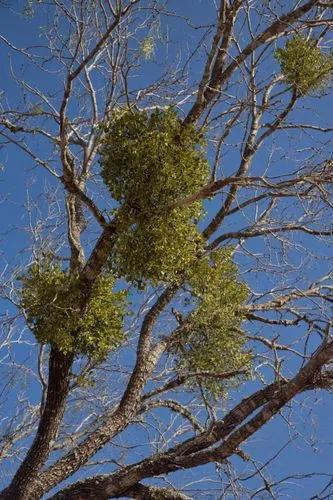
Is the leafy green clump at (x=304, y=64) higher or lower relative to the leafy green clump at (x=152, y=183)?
higher

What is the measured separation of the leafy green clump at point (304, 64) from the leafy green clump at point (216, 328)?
76.5 inches

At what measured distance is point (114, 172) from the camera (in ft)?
17.7

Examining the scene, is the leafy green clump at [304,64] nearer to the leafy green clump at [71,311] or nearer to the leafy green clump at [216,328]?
the leafy green clump at [216,328]

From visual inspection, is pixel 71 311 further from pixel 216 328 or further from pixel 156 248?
pixel 216 328

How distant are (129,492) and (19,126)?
3521 millimetres

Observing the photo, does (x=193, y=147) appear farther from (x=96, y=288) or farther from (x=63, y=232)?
(x=63, y=232)

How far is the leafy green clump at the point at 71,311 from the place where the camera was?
5.67m

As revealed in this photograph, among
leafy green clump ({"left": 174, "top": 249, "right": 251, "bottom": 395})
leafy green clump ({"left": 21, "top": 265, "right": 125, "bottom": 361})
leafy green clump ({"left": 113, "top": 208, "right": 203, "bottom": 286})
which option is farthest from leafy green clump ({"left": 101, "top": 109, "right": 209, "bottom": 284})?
leafy green clump ({"left": 174, "top": 249, "right": 251, "bottom": 395})

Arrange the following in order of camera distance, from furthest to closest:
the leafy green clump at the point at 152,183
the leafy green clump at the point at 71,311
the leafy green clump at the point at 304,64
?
the leafy green clump at the point at 304,64 < the leafy green clump at the point at 71,311 < the leafy green clump at the point at 152,183

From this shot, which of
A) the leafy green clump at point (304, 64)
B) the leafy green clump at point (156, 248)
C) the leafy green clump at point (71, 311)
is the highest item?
the leafy green clump at point (304, 64)

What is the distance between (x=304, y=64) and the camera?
6.57 meters

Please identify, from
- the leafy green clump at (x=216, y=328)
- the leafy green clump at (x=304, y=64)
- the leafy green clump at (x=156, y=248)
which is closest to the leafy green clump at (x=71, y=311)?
the leafy green clump at (x=156, y=248)

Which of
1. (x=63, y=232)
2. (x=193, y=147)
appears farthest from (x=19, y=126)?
(x=63, y=232)

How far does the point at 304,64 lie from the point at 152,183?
2.46m
